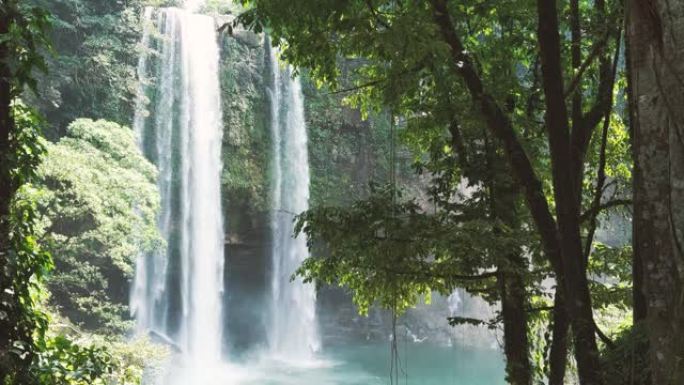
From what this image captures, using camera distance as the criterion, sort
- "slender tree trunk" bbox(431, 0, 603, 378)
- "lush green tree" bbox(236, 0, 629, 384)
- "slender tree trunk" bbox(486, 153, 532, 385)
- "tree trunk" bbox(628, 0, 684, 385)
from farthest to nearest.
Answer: "slender tree trunk" bbox(486, 153, 532, 385) < "lush green tree" bbox(236, 0, 629, 384) < "slender tree trunk" bbox(431, 0, 603, 378) < "tree trunk" bbox(628, 0, 684, 385)

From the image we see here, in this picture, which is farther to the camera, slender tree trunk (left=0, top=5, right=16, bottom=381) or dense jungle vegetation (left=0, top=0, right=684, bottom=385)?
slender tree trunk (left=0, top=5, right=16, bottom=381)

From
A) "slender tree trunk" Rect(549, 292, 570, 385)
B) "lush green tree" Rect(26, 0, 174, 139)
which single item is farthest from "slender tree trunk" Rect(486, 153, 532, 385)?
"lush green tree" Rect(26, 0, 174, 139)

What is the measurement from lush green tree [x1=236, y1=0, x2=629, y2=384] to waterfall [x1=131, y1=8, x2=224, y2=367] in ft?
48.1

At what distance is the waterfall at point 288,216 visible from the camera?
21.7m

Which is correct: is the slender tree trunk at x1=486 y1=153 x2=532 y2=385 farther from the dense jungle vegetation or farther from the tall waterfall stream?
the tall waterfall stream

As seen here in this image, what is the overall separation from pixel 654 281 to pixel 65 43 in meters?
19.2

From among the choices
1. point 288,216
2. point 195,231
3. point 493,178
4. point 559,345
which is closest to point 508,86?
point 493,178

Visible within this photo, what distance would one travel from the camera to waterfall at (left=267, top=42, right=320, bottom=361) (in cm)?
2173

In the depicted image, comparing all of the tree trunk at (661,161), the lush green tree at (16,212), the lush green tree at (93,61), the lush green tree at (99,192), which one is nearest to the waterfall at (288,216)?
the lush green tree at (93,61)

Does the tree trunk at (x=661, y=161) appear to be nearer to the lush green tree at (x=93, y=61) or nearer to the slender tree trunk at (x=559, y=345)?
the slender tree trunk at (x=559, y=345)

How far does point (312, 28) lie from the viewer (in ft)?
14.0

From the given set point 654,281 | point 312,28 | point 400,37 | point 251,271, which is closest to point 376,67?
point 312,28

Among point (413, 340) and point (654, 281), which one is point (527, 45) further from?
point (413, 340)

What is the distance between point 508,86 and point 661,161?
9.11 feet
